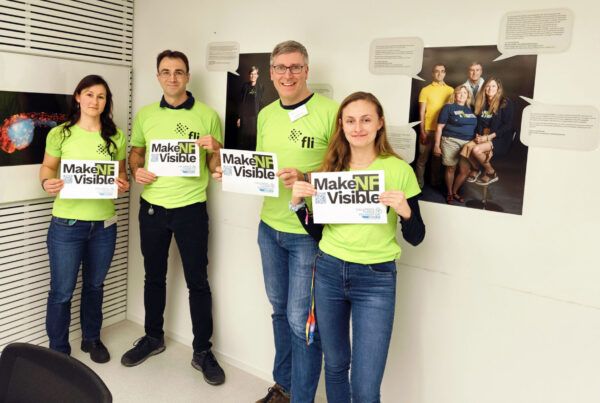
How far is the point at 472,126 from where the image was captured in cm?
251

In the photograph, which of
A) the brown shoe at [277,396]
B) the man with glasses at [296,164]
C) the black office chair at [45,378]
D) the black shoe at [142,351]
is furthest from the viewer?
the black shoe at [142,351]

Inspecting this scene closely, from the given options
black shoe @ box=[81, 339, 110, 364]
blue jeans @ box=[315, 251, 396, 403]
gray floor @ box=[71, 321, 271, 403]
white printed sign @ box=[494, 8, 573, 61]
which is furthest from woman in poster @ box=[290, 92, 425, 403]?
black shoe @ box=[81, 339, 110, 364]

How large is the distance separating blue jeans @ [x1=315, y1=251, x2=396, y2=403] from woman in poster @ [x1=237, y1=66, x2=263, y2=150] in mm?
1295

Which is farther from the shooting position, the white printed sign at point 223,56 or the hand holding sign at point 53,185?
the white printed sign at point 223,56

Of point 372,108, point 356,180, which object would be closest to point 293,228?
point 356,180

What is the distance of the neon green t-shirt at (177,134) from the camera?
324 centimetres

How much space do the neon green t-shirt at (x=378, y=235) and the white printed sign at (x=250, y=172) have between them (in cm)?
54

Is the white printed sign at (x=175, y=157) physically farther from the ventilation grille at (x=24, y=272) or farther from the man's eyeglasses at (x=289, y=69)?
the ventilation grille at (x=24, y=272)

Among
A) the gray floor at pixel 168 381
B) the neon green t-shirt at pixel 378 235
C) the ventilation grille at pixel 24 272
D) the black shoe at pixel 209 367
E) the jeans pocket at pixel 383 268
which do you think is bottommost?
the gray floor at pixel 168 381

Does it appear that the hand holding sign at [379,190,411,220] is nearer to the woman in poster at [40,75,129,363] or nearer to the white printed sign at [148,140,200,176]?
the white printed sign at [148,140,200,176]

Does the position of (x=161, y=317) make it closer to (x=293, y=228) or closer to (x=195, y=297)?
(x=195, y=297)

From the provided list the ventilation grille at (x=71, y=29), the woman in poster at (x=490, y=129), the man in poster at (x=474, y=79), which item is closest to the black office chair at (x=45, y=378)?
Result: the woman in poster at (x=490, y=129)

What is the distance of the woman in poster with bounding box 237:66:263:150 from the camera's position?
329 centimetres

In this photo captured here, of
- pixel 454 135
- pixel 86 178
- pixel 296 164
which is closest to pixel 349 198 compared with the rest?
pixel 296 164
